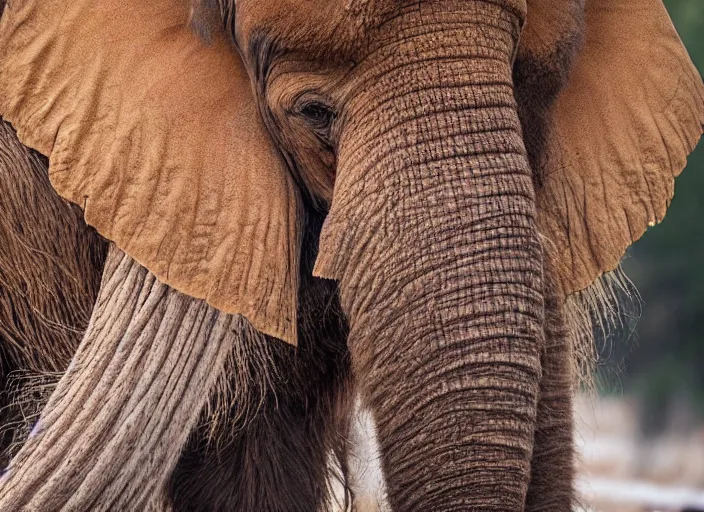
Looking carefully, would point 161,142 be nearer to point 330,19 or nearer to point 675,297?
point 330,19

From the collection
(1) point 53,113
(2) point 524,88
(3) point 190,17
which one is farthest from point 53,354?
(2) point 524,88

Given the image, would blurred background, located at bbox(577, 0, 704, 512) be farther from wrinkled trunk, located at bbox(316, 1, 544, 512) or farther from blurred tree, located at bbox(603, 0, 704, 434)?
wrinkled trunk, located at bbox(316, 1, 544, 512)

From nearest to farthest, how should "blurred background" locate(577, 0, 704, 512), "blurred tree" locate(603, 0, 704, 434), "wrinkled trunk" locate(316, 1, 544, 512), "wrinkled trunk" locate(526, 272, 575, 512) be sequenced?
"wrinkled trunk" locate(316, 1, 544, 512) < "wrinkled trunk" locate(526, 272, 575, 512) < "blurred background" locate(577, 0, 704, 512) < "blurred tree" locate(603, 0, 704, 434)

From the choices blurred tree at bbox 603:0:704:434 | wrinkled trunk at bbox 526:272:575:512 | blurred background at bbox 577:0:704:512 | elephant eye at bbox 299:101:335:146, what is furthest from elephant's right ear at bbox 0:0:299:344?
blurred tree at bbox 603:0:704:434

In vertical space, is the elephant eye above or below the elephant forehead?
below

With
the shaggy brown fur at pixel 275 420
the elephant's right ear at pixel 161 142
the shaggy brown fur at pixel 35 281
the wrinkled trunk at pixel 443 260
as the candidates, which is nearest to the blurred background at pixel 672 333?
the shaggy brown fur at pixel 275 420

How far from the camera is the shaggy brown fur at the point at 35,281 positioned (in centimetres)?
264

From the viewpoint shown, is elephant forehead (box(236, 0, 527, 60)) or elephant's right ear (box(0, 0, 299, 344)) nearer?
elephant forehead (box(236, 0, 527, 60))

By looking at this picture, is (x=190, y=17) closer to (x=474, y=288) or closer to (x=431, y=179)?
(x=431, y=179)

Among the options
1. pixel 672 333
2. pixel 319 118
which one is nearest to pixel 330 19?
pixel 319 118

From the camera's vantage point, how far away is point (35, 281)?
2717mm

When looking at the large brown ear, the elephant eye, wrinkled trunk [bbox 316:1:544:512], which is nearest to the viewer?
wrinkled trunk [bbox 316:1:544:512]

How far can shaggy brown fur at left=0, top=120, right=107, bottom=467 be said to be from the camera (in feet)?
8.67

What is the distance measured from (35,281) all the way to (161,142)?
54 cm
